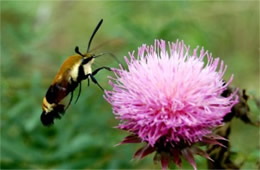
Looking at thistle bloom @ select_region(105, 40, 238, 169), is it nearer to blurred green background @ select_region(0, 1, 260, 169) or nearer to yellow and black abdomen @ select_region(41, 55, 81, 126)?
yellow and black abdomen @ select_region(41, 55, 81, 126)

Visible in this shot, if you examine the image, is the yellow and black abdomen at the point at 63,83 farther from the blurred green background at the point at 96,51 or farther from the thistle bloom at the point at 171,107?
the blurred green background at the point at 96,51

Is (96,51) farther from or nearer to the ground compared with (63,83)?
farther from the ground

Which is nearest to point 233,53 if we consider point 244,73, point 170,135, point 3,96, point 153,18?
point 244,73

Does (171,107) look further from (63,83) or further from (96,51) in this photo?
(96,51)

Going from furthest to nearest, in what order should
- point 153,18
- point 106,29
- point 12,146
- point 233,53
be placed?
1. point 233,53
2. point 106,29
3. point 153,18
4. point 12,146

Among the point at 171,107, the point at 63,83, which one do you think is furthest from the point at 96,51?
the point at 171,107

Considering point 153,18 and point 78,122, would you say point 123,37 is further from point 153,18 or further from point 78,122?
point 78,122

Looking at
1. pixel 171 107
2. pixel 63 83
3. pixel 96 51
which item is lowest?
pixel 171 107

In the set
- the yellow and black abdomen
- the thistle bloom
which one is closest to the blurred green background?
the thistle bloom
